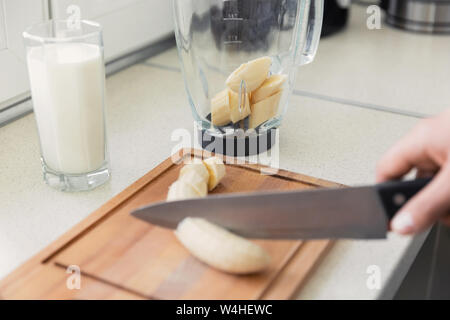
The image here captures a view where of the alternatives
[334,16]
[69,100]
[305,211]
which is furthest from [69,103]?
[334,16]

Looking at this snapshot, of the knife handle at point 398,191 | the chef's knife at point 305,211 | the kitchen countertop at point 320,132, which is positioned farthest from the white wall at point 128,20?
the knife handle at point 398,191

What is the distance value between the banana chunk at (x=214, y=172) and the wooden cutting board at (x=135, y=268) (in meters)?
0.10

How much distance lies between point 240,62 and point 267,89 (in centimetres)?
6

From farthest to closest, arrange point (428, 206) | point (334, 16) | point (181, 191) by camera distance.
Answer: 1. point (334, 16)
2. point (181, 191)
3. point (428, 206)

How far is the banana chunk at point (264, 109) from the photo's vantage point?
823 mm

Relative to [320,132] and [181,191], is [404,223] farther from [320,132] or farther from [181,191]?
[320,132]

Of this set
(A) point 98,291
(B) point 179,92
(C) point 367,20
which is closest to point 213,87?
(B) point 179,92

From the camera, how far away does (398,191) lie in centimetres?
59

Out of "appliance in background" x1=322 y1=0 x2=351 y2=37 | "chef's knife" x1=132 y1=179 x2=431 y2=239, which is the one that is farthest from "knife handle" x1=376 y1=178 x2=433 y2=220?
"appliance in background" x1=322 y1=0 x2=351 y2=37

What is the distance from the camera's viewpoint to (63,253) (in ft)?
2.10

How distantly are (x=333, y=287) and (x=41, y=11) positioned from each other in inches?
24.0

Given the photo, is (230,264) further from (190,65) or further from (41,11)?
(41,11)

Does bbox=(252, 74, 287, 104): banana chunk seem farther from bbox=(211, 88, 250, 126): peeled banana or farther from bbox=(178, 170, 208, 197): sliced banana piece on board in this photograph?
bbox=(178, 170, 208, 197): sliced banana piece on board

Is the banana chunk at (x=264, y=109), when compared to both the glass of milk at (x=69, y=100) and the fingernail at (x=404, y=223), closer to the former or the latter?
the glass of milk at (x=69, y=100)
